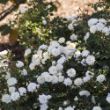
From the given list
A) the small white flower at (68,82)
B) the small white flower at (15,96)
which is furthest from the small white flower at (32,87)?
the small white flower at (68,82)

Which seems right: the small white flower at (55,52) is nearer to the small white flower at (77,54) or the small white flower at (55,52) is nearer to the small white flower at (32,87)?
the small white flower at (77,54)

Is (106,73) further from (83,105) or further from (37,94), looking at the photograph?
(37,94)

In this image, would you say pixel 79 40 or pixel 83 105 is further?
pixel 79 40

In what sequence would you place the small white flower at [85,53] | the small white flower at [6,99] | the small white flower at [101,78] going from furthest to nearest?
the small white flower at [85,53]
the small white flower at [6,99]
the small white flower at [101,78]

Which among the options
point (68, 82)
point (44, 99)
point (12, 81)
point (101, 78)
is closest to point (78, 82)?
point (68, 82)

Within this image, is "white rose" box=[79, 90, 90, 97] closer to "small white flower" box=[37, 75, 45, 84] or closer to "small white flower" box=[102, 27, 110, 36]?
"small white flower" box=[37, 75, 45, 84]

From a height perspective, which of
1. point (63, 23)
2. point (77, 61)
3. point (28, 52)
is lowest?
point (77, 61)

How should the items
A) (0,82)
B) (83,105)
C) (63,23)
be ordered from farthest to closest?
(63,23), (0,82), (83,105)

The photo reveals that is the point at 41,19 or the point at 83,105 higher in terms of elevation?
the point at 41,19

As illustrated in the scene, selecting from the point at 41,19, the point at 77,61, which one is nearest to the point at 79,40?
the point at 77,61
